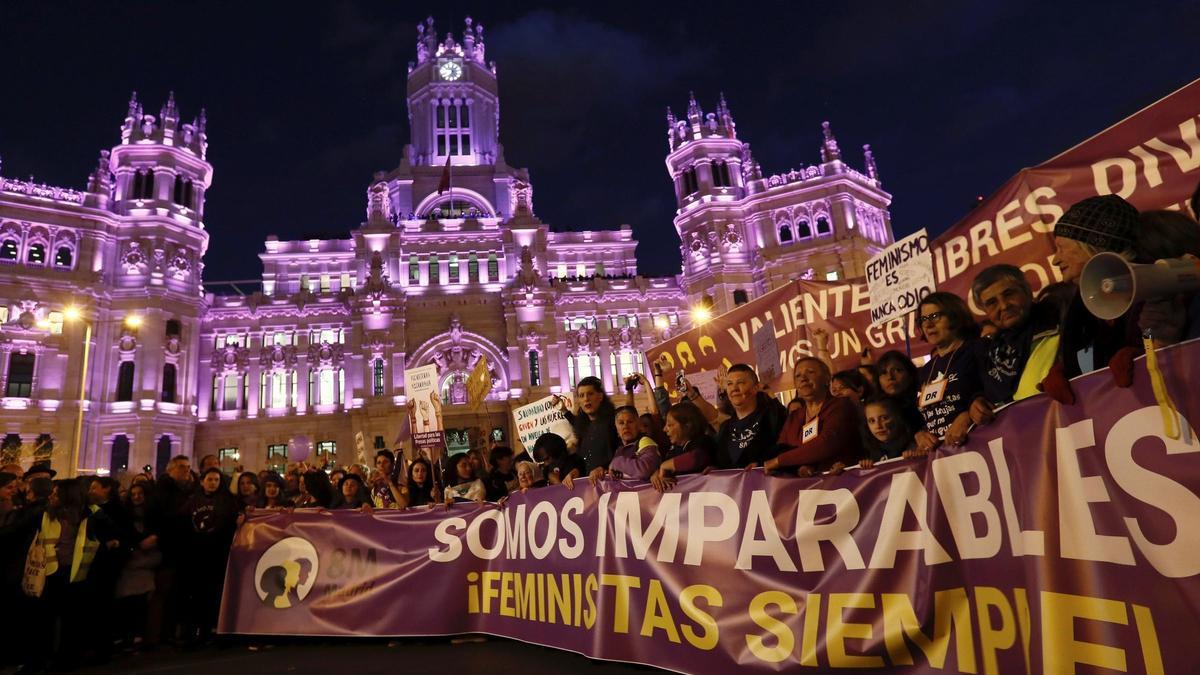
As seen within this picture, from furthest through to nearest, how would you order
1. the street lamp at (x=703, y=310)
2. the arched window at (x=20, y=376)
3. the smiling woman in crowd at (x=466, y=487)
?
the street lamp at (x=703, y=310) → the arched window at (x=20, y=376) → the smiling woman in crowd at (x=466, y=487)

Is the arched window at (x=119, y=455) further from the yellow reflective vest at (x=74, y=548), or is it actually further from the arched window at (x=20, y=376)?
the yellow reflective vest at (x=74, y=548)

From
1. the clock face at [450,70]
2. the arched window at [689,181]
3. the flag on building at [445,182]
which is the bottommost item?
the arched window at [689,181]

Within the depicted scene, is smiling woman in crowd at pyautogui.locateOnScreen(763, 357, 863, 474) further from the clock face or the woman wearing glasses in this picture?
the clock face

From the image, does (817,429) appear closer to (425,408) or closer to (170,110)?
(425,408)

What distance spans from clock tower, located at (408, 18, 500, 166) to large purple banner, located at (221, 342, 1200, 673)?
56126 mm

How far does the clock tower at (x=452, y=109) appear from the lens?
6034 cm

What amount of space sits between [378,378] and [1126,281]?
4559cm

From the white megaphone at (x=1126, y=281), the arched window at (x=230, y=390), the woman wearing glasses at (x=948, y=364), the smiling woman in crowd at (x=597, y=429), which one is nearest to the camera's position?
the white megaphone at (x=1126, y=281)

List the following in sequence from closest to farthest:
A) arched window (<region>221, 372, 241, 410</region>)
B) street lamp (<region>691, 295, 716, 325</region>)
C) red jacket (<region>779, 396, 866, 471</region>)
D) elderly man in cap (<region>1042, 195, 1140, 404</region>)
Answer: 1. elderly man in cap (<region>1042, 195, 1140, 404</region>)
2. red jacket (<region>779, 396, 866, 471</region>)
3. street lamp (<region>691, 295, 716, 325</region>)
4. arched window (<region>221, 372, 241, 410</region>)

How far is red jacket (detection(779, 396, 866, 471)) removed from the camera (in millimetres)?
4863

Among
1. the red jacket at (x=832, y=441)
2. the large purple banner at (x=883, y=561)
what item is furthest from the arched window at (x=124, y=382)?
the red jacket at (x=832, y=441)

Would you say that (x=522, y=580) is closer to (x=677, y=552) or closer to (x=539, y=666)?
(x=539, y=666)

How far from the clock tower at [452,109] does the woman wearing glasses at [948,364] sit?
2276 inches

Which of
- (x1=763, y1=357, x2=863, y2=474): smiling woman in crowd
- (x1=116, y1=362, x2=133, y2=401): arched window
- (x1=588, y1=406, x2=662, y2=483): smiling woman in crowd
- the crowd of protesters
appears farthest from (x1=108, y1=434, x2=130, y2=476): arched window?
(x1=763, y1=357, x2=863, y2=474): smiling woman in crowd
